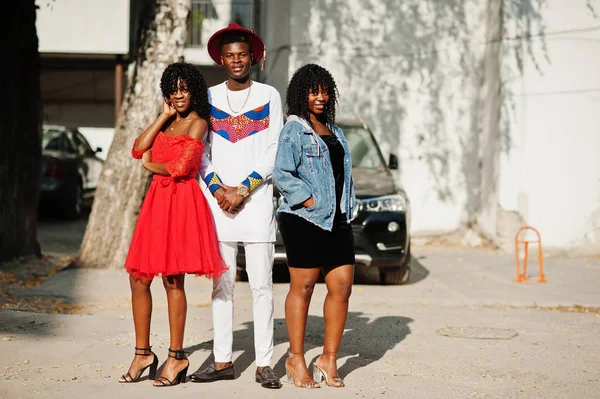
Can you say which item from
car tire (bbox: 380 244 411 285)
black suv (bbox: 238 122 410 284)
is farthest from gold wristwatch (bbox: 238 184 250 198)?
car tire (bbox: 380 244 411 285)

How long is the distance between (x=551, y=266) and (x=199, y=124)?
799 cm

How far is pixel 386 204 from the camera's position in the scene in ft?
33.1

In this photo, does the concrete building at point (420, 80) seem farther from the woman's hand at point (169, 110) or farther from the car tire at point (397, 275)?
the woman's hand at point (169, 110)

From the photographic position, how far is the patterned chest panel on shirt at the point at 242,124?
18.3ft

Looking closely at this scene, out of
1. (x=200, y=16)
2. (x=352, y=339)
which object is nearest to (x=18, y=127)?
(x=352, y=339)

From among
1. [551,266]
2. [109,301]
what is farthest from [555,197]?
[109,301]

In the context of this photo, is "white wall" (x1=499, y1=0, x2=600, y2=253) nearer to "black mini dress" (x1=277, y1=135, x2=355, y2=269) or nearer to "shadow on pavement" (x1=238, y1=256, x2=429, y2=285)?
"shadow on pavement" (x1=238, y1=256, x2=429, y2=285)

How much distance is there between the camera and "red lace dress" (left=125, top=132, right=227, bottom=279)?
5.38 m

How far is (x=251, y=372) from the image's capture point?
591 centimetres

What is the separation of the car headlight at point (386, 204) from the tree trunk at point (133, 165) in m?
2.60

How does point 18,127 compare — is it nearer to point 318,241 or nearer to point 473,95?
point 318,241

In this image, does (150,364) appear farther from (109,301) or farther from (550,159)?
(550,159)

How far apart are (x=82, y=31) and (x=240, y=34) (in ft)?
62.2

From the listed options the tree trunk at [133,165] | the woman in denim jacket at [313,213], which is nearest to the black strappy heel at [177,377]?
the woman in denim jacket at [313,213]
